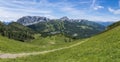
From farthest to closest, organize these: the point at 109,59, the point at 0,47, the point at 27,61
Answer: the point at 0,47 < the point at 27,61 < the point at 109,59

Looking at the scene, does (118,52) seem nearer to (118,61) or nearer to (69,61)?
(118,61)

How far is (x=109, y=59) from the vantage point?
2655 cm

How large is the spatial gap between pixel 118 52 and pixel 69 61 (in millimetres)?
6867

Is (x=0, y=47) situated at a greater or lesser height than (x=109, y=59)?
lesser

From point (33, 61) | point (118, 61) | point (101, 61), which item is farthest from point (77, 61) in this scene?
point (33, 61)

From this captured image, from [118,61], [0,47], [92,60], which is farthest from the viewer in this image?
[0,47]

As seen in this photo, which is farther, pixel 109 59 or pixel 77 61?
pixel 77 61

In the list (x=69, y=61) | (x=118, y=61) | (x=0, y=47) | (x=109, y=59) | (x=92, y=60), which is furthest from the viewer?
(x=0, y=47)

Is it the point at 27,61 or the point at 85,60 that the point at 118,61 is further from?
the point at 27,61

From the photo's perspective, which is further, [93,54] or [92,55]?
[93,54]

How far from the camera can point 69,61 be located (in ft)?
104

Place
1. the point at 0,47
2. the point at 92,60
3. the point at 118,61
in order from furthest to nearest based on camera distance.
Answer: the point at 0,47
the point at 92,60
the point at 118,61

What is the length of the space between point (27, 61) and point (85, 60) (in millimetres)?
13660

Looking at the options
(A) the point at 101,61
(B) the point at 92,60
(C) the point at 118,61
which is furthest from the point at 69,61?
(C) the point at 118,61
